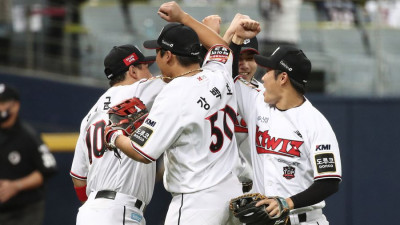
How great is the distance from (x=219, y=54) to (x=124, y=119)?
708 mm

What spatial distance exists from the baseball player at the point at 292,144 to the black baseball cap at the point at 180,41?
48 cm

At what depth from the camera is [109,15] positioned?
922 centimetres

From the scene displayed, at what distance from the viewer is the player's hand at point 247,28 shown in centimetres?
476

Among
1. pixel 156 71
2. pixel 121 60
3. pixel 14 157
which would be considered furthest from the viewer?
pixel 156 71

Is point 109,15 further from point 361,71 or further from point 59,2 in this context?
point 361,71

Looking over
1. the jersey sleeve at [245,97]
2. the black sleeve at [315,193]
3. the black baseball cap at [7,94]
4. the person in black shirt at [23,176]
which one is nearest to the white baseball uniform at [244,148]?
the jersey sleeve at [245,97]

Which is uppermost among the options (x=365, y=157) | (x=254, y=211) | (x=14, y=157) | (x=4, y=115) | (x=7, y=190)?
(x=254, y=211)

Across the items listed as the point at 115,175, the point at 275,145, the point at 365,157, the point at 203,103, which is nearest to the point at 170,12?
the point at 203,103

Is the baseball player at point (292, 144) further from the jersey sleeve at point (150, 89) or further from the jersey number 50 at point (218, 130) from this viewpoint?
the jersey sleeve at point (150, 89)

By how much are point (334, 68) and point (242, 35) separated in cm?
401

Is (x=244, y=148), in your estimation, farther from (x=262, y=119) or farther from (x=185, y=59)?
(x=185, y=59)

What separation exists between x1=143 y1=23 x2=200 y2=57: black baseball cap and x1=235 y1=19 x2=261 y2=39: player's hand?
1.08 feet

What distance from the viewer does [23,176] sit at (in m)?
7.57

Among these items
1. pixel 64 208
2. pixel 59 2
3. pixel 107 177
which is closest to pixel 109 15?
pixel 59 2
